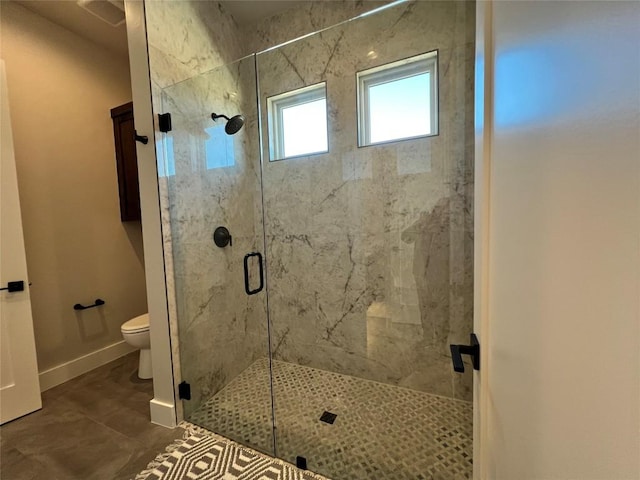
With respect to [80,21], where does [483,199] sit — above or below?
below

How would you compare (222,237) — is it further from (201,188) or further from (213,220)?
(201,188)

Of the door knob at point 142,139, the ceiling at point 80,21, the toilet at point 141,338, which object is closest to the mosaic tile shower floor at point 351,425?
the toilet at point 141,338

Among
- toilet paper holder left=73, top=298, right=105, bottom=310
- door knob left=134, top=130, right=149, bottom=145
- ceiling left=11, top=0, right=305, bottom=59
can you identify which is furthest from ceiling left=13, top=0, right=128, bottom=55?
toilet paper holder left=73, top=298, right=105, bottom=310

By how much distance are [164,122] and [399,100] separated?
1.55 meters

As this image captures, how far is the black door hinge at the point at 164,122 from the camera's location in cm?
161

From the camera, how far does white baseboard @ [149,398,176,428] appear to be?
164cm

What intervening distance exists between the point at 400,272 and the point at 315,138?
3.96ft

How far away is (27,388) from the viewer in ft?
5.87

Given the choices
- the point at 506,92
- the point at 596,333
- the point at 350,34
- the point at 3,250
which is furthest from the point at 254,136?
the point at 596,333

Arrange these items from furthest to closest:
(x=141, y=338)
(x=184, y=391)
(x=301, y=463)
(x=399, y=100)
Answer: (x=141, y=338), (x=399, y=100), (x=184, y=391), (x=301, y=463)

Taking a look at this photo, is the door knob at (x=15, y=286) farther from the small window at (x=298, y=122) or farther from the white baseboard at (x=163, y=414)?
the small window at (x=298, y=122)

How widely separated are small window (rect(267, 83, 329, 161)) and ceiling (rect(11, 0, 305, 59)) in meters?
0.69

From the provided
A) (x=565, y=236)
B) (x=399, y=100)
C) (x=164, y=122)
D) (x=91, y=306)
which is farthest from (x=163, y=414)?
(x=399, y=100)

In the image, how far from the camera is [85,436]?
1580 millimetres
